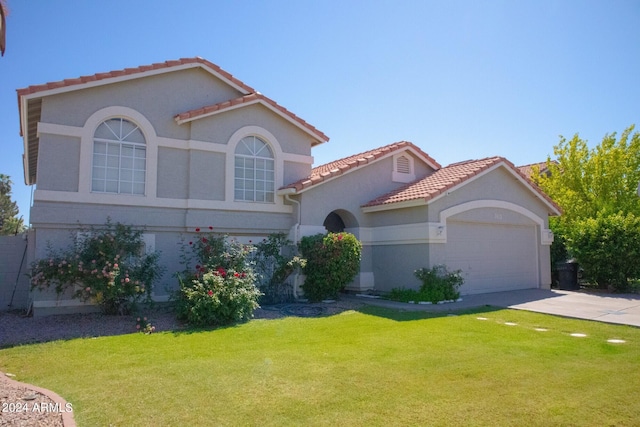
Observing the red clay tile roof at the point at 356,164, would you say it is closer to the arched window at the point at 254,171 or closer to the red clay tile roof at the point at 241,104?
the arched window at the point at 254,171

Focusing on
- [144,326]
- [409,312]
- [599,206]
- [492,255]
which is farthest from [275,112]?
[599,206]

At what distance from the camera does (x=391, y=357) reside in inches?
302

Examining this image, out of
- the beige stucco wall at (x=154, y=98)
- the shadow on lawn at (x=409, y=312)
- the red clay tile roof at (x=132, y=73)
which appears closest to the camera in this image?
the shadow on lawn at (x=409, y=312)

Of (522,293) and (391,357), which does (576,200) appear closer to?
(522,293)

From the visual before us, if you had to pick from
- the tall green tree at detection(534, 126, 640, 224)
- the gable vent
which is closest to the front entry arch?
the gable vent

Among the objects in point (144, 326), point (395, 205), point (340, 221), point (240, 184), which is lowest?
point (144, 326)

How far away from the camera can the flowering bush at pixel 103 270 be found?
1112cm

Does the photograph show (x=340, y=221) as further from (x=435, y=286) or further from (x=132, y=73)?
(x=132, y=73)

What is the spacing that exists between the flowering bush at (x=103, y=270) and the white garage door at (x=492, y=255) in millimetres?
9935

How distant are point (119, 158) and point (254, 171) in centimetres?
431

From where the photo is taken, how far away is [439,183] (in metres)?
16.3

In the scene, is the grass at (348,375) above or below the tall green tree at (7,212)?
below

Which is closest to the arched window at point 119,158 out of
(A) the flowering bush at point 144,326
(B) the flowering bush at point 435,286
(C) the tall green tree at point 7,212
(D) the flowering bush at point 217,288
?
(D) the flowering bush at point 217,288

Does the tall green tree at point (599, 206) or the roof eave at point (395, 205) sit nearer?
the roof eave at point (395, 205)
